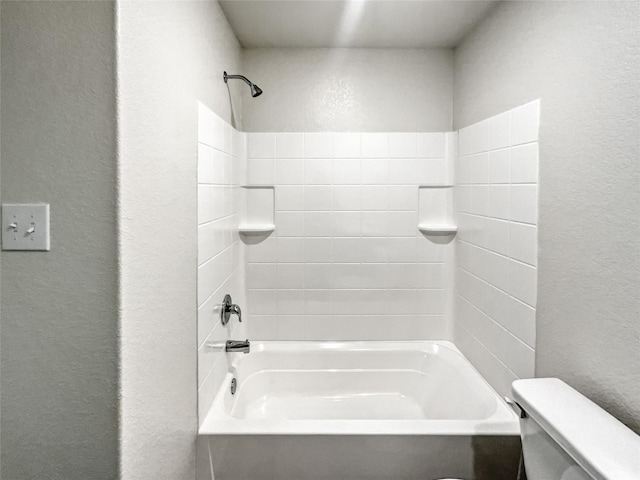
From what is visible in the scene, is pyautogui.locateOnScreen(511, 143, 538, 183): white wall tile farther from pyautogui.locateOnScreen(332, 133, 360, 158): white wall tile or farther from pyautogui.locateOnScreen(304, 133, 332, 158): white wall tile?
pyautogui.locateOnScreen(304, 133, 332, 158): white wall tile

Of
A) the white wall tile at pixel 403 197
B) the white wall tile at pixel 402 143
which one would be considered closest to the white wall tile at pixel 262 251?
the white wall tile at pixel 403 197

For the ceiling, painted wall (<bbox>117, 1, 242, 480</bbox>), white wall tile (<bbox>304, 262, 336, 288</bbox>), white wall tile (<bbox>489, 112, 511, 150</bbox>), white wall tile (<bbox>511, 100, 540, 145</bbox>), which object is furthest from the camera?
white wall tile (<bbox>304, 262, 336, 288</bbox>)

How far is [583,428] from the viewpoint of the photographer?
1159 millimetres

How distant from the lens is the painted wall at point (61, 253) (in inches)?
42.5

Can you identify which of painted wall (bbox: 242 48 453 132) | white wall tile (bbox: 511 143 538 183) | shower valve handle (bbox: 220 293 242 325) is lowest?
shower valve handle (bbox: 220 293 242 325)

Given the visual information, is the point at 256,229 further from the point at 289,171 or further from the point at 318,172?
the point at 318,172

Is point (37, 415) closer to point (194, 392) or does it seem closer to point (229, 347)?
point (194, 392)

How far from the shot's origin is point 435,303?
2.84 m

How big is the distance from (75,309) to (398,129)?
7.15ft

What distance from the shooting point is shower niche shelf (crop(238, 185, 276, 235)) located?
2782 mm

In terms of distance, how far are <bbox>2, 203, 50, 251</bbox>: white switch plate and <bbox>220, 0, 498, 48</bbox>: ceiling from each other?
1.49 meters

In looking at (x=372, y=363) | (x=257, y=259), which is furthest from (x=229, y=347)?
(x=372, y=363)

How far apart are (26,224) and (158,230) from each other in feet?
1.09

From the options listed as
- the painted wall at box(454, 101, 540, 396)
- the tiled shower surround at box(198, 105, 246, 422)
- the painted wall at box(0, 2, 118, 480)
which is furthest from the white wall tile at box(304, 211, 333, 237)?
the painted wall at box(0, 2, 118, 480)
